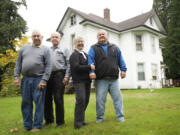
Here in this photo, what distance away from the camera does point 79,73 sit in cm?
355

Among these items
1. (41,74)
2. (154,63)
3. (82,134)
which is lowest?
(82,134)

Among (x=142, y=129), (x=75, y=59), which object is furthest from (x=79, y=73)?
(x=142, y=129)

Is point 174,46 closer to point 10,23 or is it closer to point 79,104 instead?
point 10,23

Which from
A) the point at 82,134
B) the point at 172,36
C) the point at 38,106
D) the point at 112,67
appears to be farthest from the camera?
the point at 172,36

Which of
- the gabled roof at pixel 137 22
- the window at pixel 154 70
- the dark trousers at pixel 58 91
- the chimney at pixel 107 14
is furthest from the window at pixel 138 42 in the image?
the dark trousers at pixel 58 91

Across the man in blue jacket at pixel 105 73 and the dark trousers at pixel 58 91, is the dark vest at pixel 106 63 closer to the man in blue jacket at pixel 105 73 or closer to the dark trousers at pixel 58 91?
the man in blue jacket at pixel 105 73

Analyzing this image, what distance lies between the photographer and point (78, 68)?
3439 mm

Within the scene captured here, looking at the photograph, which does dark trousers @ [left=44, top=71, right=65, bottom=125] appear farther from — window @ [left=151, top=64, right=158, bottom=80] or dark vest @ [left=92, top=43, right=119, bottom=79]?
window @ [left=151, top=64, right=158, bottom=80]

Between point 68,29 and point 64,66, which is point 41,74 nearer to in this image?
point 64,66

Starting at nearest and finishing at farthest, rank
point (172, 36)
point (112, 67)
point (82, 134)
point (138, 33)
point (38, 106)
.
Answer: point (82, 134), point (38, 106), point (112, 67), point (138, 33), point (172, 36)

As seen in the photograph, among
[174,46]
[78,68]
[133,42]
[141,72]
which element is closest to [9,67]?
[133,42]

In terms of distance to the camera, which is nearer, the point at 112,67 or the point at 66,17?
the point at 112,67

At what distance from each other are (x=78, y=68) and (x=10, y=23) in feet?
55.9

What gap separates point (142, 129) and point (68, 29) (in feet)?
56.3
